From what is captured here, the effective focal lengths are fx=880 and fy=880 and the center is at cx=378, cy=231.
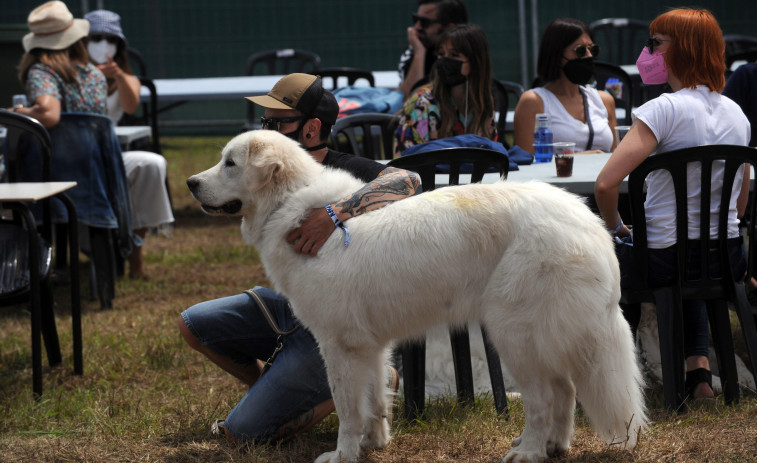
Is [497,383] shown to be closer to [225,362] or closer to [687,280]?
[687,280]

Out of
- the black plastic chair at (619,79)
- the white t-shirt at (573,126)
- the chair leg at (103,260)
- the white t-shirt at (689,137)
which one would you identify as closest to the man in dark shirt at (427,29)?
the black plastic chair at (619,79)

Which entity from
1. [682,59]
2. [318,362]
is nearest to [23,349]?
[318,362]

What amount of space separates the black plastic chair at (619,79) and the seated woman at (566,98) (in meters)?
1.51

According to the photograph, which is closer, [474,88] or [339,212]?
[339,212]

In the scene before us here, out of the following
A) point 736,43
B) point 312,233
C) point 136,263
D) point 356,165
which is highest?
point 736,43

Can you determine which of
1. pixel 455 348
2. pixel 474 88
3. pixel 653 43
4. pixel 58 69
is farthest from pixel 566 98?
pixel 58 69

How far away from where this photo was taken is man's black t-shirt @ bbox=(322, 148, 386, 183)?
11.8 ft

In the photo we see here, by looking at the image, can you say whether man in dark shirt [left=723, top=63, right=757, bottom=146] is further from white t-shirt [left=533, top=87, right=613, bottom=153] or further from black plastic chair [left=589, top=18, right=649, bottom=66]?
black plastic chair [left=589, top=18, right=649, bottom=66]

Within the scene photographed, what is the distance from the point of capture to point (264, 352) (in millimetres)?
3756

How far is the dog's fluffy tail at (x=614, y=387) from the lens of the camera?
2955 millimetres

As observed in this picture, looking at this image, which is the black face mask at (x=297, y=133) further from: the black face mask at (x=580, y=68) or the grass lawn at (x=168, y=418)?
the black face mask at (x=580, y=68)

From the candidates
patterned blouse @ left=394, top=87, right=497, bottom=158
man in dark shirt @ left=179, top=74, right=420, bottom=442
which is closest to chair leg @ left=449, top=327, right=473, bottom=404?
man in dark shirt @ left=179, top=74, right=420, bottom=442

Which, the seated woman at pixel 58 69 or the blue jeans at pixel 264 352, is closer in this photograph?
the blue jeans at pixel 264 352

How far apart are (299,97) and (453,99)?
6.42 feet
